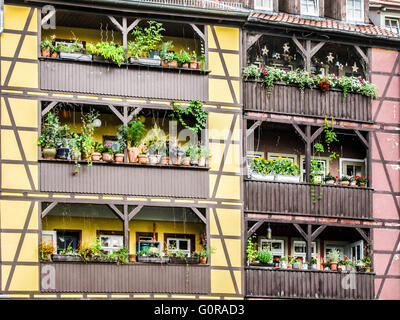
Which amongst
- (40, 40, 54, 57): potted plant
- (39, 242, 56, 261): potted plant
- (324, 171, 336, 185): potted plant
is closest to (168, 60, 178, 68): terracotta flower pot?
(40, 40, 54, 57): potted plant

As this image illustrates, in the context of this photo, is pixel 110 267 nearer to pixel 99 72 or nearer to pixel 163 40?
pixel 99 72

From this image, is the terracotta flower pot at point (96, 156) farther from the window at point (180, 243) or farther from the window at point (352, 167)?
the window at point (352, 167)

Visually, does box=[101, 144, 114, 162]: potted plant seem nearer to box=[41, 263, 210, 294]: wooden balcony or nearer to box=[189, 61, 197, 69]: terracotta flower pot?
box=[41, 263, 210, 294]: wooden balcony

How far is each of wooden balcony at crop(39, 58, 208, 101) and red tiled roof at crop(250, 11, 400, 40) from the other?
10.3 ft

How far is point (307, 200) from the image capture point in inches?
1019

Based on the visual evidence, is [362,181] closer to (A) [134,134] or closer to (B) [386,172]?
(B) [386,172]

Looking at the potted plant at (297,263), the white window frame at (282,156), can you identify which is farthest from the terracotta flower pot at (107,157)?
the potted plant at (297,263)

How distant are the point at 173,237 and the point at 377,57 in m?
8.78

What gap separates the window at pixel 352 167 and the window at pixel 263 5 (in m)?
5.42

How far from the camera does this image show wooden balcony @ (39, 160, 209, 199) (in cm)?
2345

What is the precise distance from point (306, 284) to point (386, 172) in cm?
465

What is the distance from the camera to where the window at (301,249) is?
2669cm

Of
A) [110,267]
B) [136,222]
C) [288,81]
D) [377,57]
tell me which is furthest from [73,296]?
[377,57]

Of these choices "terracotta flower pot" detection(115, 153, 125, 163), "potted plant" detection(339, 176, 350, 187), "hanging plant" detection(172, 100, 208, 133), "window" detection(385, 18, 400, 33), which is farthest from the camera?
"window" detection(385, 18, 400, 33)
